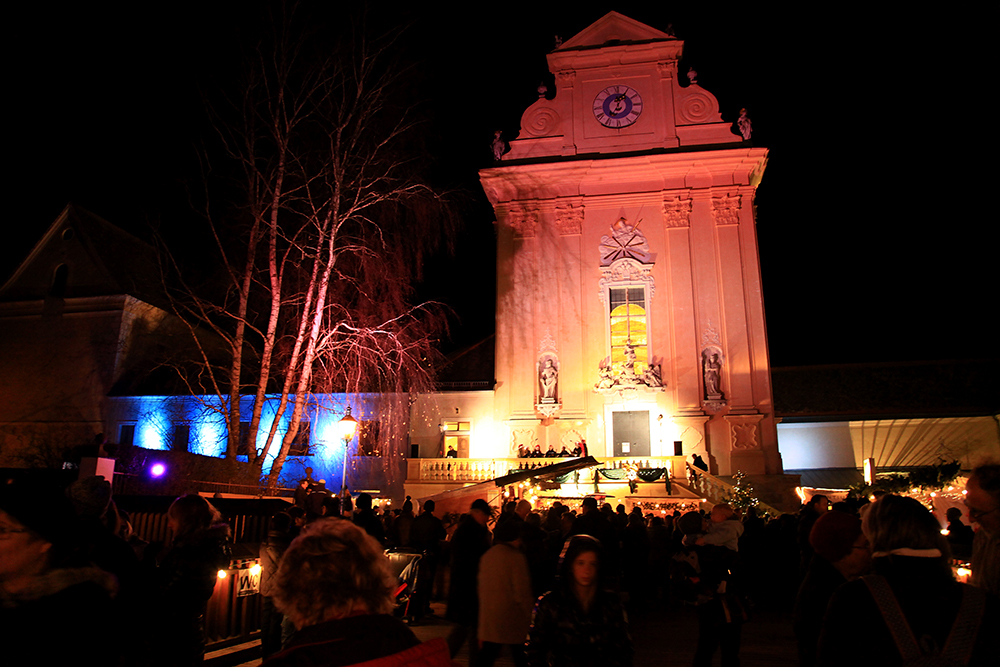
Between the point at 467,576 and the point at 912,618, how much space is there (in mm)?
4493

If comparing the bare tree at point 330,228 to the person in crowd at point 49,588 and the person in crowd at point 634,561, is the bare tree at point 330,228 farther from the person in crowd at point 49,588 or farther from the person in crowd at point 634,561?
the person in crowd at point 49,588

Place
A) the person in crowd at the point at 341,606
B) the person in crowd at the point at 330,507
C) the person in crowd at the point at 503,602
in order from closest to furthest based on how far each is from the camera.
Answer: the person in crowd at the point at 341,606, the person in crowd at the point at 503,602, the person in crowd at the point at 330,507

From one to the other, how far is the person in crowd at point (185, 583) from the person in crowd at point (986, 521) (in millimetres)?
4444

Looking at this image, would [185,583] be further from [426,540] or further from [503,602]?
[426,540]

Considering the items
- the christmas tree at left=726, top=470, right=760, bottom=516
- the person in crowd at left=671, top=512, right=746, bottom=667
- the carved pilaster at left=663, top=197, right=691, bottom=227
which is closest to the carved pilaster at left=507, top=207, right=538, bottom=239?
the carved pilaster at left=663, top=197, right=691, bottom=227

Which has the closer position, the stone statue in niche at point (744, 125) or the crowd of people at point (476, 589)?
the crowd of people at point (476, 589)

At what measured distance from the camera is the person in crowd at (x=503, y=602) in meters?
5.73

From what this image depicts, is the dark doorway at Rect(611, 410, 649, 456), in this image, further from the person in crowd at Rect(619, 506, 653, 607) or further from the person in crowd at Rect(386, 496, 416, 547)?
the person in crowd at Rect(386, 496, 416, 547)

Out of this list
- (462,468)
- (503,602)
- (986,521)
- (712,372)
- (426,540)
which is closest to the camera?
(986,521)

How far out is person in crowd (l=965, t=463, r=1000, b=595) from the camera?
130 inches

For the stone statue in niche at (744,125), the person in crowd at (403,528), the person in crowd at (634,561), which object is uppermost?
the stone statue in niche at (744,125)

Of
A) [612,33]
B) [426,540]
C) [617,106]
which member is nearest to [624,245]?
[617,106]

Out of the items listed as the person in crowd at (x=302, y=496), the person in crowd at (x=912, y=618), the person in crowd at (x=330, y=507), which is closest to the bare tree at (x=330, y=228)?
the person in crowd at (x=302, y=496)

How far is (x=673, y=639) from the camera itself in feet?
34.0
